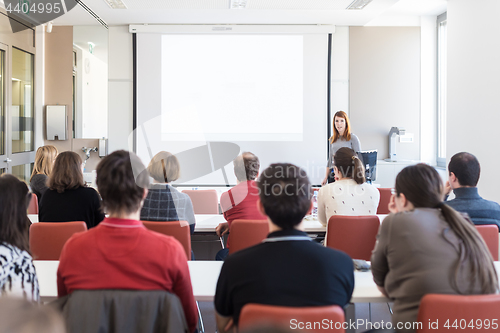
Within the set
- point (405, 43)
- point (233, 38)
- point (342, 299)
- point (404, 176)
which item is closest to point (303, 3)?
point (233, 38)

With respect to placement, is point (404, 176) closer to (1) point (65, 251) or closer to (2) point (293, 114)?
(1) point (65, 251)

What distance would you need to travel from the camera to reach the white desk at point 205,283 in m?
1.56

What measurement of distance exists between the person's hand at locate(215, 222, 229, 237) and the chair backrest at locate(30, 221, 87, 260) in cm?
92

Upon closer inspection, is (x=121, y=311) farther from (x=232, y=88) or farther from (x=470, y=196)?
(x=232, y=88)

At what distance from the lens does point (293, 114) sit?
609 cm

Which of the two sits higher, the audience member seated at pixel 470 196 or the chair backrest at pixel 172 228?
the audience member seated at pixel 470 196

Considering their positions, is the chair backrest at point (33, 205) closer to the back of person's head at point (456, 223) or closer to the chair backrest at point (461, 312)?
the back of person's head at point (456, 223)

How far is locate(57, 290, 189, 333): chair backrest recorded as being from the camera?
1.19 meters

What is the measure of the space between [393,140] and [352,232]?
13.4 feet

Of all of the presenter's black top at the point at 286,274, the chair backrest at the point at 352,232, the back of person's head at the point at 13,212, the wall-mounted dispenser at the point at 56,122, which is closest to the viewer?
the presenter's black top at the point at 286,274

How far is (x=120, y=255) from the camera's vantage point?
4.06ft

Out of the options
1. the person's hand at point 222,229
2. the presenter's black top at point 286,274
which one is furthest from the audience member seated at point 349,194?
the presenter's black top at point 286,274

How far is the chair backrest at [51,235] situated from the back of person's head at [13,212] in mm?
695

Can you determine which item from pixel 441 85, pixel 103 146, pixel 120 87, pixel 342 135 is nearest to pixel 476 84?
pixel 342 135
